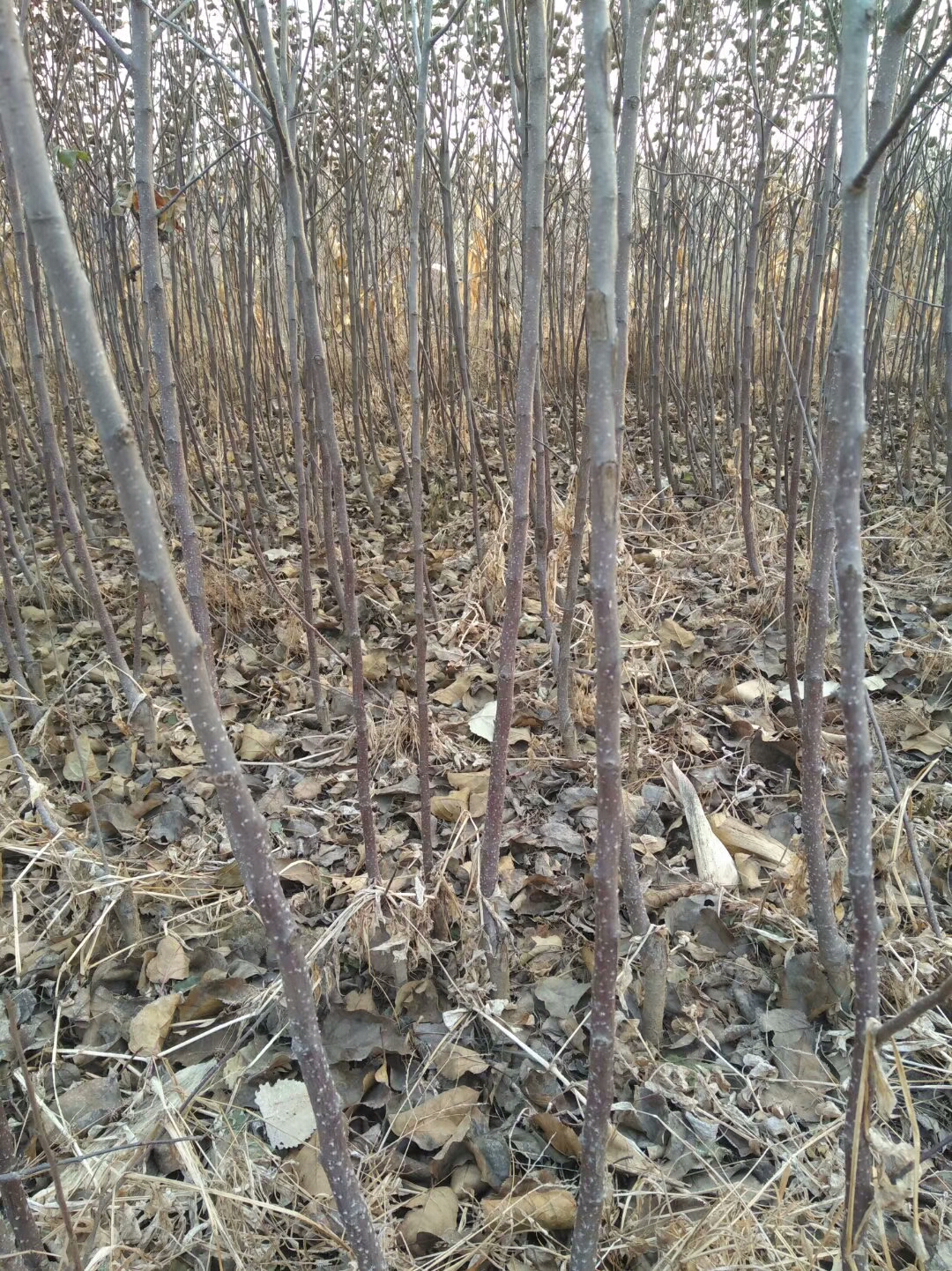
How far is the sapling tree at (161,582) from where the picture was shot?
1.62 feet

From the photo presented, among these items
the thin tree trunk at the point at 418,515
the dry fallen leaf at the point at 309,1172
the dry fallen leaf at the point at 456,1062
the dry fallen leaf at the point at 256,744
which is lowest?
the dry fallen leaf at the point at 309,1172

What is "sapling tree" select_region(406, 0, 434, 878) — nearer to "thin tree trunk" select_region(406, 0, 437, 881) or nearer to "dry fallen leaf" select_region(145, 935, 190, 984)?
"thin tree trunk" select_region(406, 0, 437, 881)

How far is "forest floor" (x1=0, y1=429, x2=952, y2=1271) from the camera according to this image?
0.88m

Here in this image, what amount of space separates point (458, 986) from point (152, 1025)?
1.38 ft

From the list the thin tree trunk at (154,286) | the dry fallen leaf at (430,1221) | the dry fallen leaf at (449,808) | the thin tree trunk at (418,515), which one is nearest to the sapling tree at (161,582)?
the dry fallen leaf at (430,1221)

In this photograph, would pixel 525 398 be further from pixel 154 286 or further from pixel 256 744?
pixel 256 744

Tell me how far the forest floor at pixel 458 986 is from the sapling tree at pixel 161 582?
20 centimetres

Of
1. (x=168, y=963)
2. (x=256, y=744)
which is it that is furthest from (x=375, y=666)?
(x=168, y=963)

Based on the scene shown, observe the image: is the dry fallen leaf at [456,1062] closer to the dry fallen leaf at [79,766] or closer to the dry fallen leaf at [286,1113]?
the dry fallen leaf at [286,1113]

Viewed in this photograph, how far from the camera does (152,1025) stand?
3.71ft

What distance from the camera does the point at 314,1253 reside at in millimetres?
882

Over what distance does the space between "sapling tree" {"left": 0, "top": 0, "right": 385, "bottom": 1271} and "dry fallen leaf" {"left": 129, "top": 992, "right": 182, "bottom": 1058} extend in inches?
19.7

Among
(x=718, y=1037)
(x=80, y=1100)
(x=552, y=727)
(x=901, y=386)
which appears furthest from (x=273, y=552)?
(x=901, y=386)

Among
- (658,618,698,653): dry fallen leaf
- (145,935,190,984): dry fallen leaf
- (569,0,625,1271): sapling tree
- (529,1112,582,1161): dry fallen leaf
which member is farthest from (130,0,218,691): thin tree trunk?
(658,618,698,653): dry fallen leaf
